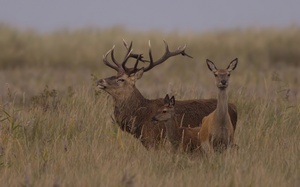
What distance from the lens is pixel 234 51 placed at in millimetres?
25312

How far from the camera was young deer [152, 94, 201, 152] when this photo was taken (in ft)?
32.5

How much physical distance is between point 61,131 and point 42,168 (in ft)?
6.87

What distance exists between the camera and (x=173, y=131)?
9.99m

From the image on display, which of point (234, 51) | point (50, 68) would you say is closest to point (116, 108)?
point (50, 68)

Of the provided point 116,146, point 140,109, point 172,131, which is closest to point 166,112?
point 172,131

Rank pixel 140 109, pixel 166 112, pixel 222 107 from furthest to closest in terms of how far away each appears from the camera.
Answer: pixel 140 109 → pixel 166 112 → pixel 222 107

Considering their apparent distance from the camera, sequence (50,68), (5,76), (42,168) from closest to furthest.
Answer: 1. (42,168)
2. (5,76)
3. (50,68)

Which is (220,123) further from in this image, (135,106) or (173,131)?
(135,106)

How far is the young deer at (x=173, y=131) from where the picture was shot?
991 cm

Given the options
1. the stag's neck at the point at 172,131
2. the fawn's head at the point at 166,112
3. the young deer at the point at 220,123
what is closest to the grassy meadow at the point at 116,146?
the stag's neck at the point at 172,131

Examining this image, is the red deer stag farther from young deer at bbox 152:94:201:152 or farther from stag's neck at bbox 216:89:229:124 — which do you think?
stag's neck at bbox 216:89:229:124

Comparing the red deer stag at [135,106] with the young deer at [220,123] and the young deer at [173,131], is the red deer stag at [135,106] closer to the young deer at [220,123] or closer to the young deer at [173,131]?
the young deer at [173,131]

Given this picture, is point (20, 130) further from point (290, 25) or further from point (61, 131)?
point (290, 25)

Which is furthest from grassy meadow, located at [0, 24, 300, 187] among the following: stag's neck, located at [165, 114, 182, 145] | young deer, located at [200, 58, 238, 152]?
young deer, located at [200, 58, 238, 152]
